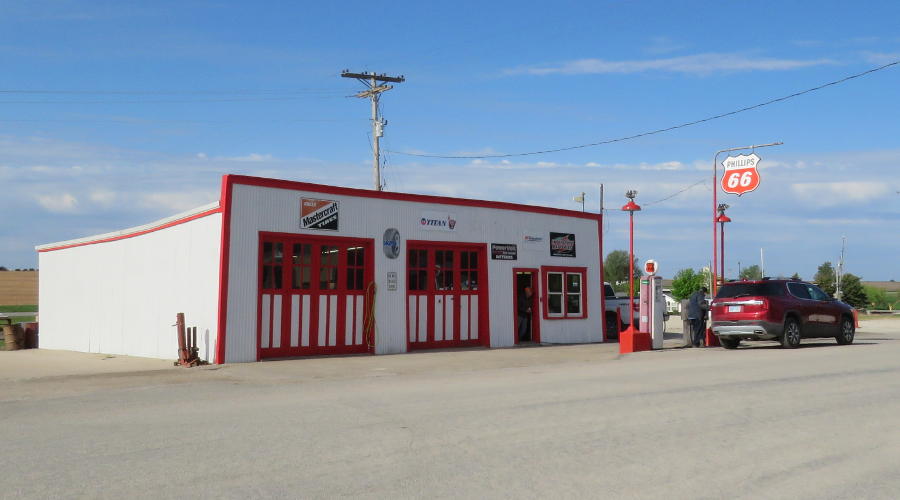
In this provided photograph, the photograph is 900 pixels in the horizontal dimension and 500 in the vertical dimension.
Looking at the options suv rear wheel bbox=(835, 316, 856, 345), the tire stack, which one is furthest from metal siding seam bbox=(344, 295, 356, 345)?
the tire stack

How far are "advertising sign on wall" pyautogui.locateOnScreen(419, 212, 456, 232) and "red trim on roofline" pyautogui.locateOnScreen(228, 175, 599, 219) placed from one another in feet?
1.00

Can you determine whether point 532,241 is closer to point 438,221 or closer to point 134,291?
point 438,221

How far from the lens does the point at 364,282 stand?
1928 centimetres

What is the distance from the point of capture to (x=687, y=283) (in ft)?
300

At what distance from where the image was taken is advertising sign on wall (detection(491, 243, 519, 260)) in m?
22.0

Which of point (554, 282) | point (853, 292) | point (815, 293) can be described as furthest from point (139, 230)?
point (853, 292)

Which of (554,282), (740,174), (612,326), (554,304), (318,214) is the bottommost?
(612,326)

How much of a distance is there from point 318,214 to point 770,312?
1067 centimetres

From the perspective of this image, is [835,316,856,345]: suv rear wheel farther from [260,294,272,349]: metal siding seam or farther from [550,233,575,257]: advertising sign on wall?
[260,294,272,349]: metal siding seam

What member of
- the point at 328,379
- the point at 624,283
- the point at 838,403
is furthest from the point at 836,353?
the point at 624,283

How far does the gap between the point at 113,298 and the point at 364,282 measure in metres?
7.58

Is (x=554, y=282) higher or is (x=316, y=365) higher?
(x=554, y=282)

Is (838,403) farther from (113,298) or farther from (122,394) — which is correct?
(113,298)

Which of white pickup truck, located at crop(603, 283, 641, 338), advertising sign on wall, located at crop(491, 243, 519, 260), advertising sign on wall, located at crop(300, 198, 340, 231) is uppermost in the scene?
advertising sign on wall, located at crop(300, 198, 340, 231)
